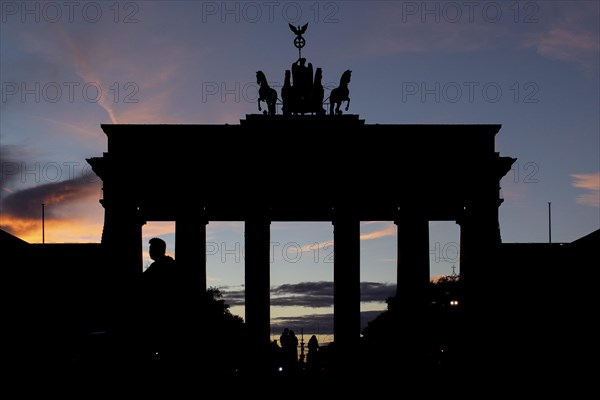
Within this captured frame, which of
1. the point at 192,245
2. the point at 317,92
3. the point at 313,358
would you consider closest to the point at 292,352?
the point at 313,358

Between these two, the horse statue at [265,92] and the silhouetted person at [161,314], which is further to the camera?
the horse statue at [265,92]

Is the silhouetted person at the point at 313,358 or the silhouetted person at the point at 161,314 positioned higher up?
the silhouetted person at the point at 161,314

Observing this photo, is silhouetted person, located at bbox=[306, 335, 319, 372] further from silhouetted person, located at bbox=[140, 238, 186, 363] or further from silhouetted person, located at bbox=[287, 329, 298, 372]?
silhouetted person, located at bbox=[140, 238, 186, 363]

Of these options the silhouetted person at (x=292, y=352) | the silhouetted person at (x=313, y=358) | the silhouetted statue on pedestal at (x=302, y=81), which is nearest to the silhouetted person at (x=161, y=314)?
the silhouetted person at (x=313, y=358)

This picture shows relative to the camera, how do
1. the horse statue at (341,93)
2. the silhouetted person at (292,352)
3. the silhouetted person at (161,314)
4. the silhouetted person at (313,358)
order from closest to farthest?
the silhouetted person at (161,314) → the silhouetted person at (313,358) → the silhouetted person at (292,352) → the horse statue at (341,93)

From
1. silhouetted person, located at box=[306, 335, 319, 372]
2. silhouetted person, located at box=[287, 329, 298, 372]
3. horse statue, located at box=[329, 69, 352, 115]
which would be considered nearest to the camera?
silhouetted person, located at box=[306, 335, 319, 372]

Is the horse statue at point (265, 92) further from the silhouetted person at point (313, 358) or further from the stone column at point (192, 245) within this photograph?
the silhouetted person at point (313, 358)

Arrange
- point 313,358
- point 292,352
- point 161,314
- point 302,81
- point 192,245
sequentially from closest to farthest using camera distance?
point 161,314, point 292,352, point 313,358, point 302,81, point 192,245

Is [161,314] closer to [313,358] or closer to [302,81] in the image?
[313,358]

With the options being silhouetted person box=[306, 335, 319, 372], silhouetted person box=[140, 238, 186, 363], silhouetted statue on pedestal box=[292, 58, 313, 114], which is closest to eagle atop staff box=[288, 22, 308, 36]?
silhouetted statue on pedestal box=[292, 58, 313, 114]

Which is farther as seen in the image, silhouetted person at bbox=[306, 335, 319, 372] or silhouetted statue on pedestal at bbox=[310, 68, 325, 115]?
silhouetted statue on pedestal at bbox=[310, 68, 325, 115]

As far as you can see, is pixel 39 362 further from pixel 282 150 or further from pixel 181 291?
pixel 282 150

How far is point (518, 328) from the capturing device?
123 feet

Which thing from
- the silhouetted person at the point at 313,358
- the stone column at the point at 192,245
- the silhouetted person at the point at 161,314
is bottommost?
the silhouetted person at the point at 313,358
